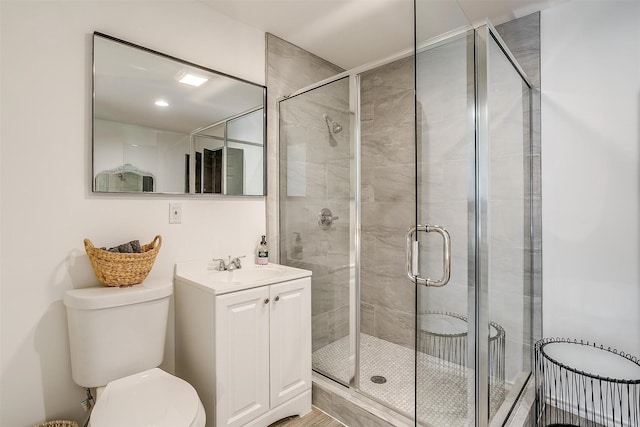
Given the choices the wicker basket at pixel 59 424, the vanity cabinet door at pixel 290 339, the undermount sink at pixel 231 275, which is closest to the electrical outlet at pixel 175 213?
the undermount sink at pixel 231 275

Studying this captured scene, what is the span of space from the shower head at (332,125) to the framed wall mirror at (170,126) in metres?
0.46

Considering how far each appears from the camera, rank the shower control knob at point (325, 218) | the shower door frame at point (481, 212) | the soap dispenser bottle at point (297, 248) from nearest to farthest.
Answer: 1. the shower door frame at point (481, 212)
2. the shower control knob at point (325, 218)
3. the soap dispenser bottle at point (297, 248)

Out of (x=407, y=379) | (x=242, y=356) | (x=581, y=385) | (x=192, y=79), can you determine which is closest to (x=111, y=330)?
(x=242, y=356)

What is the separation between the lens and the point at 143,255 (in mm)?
1539

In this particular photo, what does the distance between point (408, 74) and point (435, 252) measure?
6.12 feet

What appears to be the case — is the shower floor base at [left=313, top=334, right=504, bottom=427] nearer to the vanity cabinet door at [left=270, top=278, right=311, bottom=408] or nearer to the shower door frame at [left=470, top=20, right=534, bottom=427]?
the shower door frame at [left=470, top=20, right=534, bottom=427]

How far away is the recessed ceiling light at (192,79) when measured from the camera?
6.20 feet

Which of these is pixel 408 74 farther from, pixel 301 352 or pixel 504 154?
pixel 301 352

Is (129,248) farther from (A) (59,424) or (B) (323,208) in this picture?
(B) (323,208)

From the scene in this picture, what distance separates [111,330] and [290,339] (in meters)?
0.87

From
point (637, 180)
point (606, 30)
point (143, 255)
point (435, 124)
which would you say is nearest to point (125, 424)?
point (143, 255)

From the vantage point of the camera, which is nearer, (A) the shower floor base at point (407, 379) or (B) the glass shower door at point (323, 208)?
(A) the shower floor base at point (407, 379)

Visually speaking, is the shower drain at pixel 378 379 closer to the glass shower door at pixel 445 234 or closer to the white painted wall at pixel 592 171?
the glass shower door at pixel 445 234

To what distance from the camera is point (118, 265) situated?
1.48m
